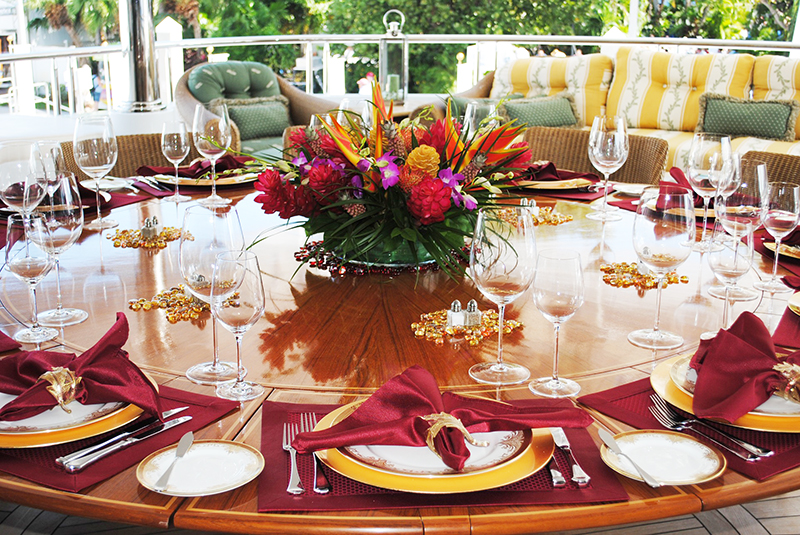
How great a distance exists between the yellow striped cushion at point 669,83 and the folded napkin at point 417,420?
4.91 metres

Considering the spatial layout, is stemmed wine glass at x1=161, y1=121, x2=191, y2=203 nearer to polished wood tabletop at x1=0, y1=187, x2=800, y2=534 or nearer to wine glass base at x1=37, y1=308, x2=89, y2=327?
polished wood tabletop at x1=0, y1=187, x2=800, y2=534

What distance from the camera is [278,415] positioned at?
0.98m

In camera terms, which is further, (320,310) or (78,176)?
(78,176)

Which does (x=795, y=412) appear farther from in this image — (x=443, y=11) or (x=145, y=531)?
(x=443, y=11)

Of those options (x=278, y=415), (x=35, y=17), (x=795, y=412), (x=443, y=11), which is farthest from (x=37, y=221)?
(x=35, y=17)

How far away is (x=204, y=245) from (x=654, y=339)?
71cm

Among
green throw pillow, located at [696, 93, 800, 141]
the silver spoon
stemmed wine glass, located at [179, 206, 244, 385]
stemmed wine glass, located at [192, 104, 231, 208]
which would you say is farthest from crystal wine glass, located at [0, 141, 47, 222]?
Answer: green throw pillow, located at [696, 93, 800, 141]

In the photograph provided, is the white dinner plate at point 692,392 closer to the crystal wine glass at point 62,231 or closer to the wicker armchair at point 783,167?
the crystal wine glass at point 62,231

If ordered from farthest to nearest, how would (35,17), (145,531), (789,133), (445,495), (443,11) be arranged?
(35,17) → (443,11) → (789,133) → (145,531) → (445,495)

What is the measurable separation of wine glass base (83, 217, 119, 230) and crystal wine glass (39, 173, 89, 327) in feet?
1.41

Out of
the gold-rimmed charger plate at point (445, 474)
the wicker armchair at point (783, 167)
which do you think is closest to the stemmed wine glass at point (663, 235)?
the gold-rimmed charger plate at point (445, 474)

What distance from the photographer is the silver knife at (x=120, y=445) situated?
0.86 metres

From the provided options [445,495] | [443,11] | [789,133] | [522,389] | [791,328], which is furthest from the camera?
[443,11]

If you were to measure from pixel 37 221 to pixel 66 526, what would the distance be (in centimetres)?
90
